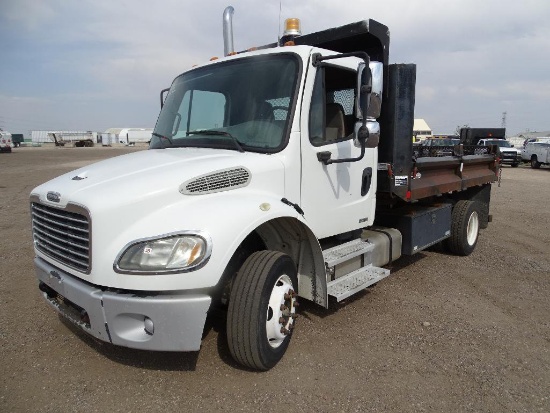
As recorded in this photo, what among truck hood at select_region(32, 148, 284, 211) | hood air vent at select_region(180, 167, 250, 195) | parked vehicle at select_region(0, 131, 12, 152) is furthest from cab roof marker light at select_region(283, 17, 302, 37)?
parked vehicle at select_region(0, 131, 12, 152)

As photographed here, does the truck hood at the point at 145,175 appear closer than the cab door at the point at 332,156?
Yes

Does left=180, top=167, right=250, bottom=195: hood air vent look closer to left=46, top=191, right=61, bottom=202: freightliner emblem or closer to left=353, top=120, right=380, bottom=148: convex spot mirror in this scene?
left=46, top=191, right=61, bottom=202: freightliner emblem

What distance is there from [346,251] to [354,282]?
1.03 ft

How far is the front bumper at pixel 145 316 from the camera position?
2412 mm

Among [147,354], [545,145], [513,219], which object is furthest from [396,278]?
[545,145]

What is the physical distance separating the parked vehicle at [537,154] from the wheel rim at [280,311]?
2810 centimetres

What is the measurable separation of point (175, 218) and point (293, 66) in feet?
5.54

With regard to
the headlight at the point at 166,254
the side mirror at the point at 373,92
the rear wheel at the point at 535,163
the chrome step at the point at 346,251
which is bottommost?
the rear wheel at the point at 535,163

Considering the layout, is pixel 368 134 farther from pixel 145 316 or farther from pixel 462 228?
pixel 462 228

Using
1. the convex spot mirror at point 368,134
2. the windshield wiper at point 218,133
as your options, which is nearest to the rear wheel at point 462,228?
the convex spot mirror at point 368,134

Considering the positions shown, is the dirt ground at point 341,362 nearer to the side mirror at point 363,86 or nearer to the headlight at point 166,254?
the headlight at point 166,254

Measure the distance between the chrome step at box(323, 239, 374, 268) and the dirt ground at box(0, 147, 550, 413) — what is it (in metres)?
0.63

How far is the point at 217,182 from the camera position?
2.85 m

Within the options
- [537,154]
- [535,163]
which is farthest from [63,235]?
[535,163]
